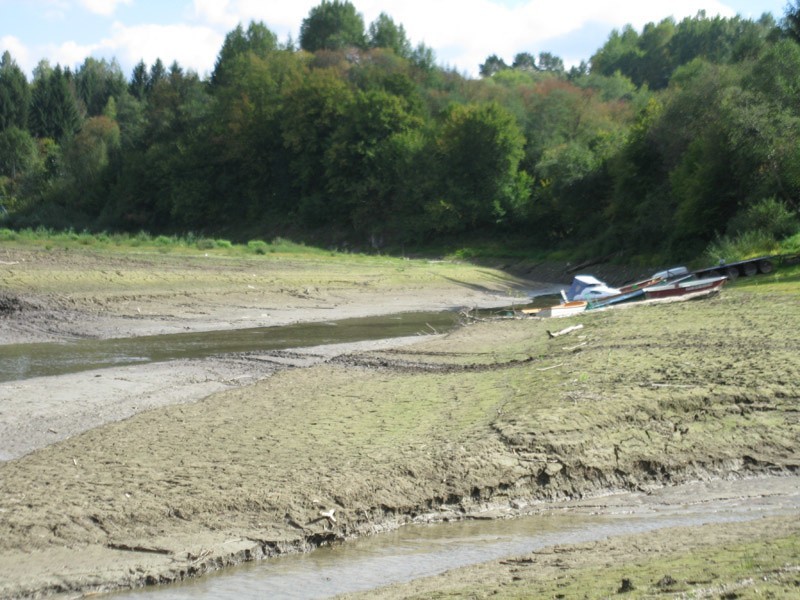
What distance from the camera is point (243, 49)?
106 metres

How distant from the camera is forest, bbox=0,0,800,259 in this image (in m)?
41.3

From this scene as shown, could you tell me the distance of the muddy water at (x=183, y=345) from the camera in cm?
1856

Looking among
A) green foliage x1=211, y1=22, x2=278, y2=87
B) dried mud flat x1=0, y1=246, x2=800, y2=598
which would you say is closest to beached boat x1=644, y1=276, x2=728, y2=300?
dried mud flat x1=0, y1=246, x2=800, y2=598

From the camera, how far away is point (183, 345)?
2203 cm

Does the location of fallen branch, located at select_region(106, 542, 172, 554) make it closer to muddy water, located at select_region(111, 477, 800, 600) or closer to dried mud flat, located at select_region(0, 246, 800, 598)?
dried mud flat, located at select_region(0, 246, 800, 598)

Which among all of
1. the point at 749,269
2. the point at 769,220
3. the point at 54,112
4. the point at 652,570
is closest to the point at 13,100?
the point at 54,112

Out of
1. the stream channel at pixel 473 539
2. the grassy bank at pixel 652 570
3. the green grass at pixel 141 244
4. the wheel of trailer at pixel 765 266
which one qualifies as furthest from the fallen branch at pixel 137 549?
the green grass at pixel 141 244

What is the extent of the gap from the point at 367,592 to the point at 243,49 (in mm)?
104671

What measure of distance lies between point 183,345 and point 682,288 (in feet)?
46.8

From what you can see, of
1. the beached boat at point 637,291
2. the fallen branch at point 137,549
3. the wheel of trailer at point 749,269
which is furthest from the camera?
the wheel of trailer at point 749,269

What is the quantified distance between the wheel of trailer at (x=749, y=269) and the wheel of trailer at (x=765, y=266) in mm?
162

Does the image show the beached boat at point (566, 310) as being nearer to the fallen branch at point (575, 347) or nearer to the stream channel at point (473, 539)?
the fallen branch at point (575, 347)

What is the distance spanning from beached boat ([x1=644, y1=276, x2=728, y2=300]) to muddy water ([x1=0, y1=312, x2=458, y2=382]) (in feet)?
19.0

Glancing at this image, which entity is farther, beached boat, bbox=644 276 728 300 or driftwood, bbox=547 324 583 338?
beached boat, bbox=644 276 728 300
